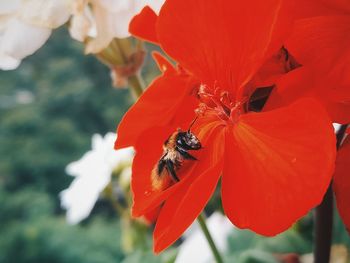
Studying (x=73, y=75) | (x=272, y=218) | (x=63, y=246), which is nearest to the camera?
(x=272, y=218)

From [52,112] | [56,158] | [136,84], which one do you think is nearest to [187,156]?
[136,84]

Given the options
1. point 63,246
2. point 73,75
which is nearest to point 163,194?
point 63,246

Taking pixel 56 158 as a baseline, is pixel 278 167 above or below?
above

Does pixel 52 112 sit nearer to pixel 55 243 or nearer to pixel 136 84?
pixel 55 243

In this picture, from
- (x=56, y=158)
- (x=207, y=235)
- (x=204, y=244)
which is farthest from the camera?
(x=56, y=158)

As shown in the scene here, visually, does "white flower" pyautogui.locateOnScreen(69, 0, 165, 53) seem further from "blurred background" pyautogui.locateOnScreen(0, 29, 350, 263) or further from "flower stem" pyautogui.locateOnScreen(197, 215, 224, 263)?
"blurred background" pyautogui.locateOnScreen(0, 29, 350, 263)

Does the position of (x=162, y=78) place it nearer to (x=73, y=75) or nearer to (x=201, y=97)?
(x=201, y=97)
